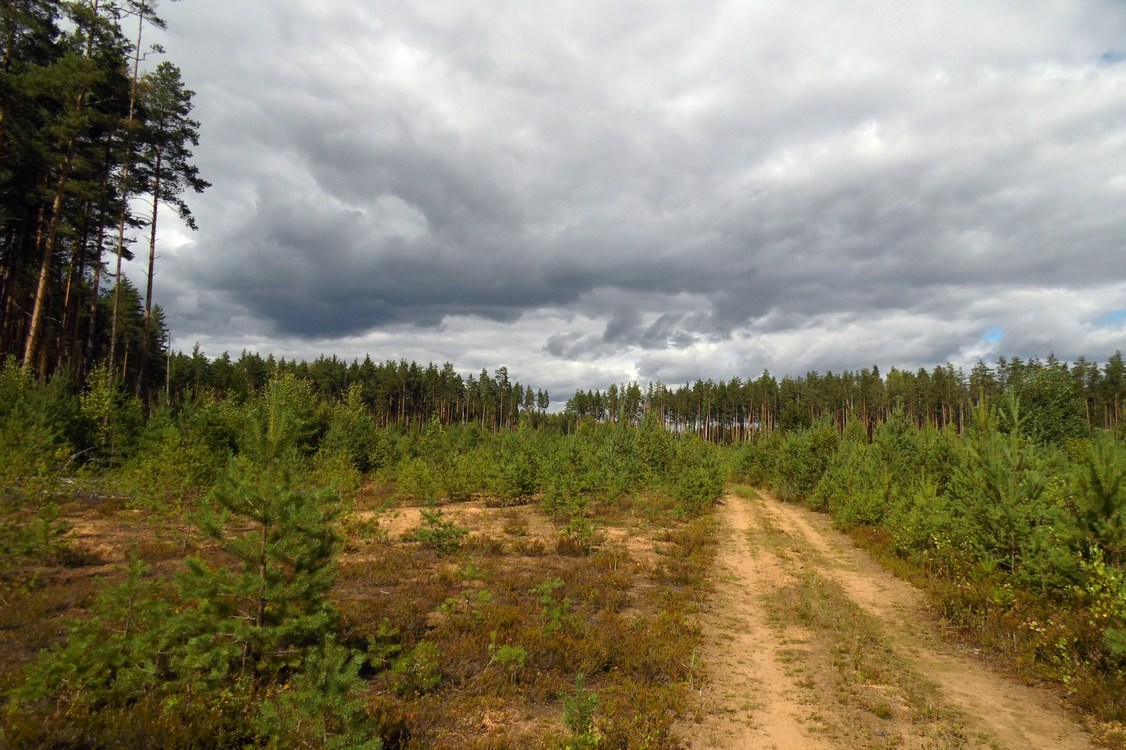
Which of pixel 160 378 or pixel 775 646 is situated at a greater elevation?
pixel 160 378

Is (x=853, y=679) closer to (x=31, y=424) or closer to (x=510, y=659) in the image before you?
(x=510, y=659)

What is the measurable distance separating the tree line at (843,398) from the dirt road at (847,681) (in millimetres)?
41162

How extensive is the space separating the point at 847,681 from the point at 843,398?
96799 millimetres

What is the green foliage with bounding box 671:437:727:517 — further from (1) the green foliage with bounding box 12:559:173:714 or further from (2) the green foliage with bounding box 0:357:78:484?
(2) the green foliage with bounding box 0:357:78:484

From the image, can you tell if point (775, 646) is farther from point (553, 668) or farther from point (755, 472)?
point (755, 472)

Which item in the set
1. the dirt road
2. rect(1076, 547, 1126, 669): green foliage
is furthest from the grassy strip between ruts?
rect(1076, 547, 1126, 669): green foliage

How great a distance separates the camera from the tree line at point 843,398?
74.5 m

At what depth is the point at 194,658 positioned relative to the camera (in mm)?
5223

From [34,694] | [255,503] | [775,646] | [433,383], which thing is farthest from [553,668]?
[433,383]

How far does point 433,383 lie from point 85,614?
9362cm

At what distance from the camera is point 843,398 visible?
92062 mm

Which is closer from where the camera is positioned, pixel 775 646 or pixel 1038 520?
pixel 775 646

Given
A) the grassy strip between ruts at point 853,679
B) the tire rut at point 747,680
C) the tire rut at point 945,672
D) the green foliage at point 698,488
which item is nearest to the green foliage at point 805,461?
the green foliage at point 698,488

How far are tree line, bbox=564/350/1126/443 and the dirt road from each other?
135 ft
